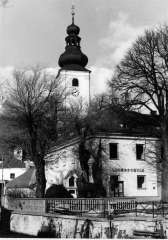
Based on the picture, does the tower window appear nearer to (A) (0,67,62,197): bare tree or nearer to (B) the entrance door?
(B) the entrance door

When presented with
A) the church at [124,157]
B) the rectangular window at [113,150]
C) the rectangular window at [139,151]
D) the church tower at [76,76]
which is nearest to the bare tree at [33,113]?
the church at [124,157]

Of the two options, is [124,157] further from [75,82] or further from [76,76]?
[75,82]

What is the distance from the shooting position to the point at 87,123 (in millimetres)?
30359

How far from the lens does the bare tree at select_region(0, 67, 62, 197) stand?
25.2 metres

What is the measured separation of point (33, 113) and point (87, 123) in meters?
6.00

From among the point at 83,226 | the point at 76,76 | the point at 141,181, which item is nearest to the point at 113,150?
the point at 141,181

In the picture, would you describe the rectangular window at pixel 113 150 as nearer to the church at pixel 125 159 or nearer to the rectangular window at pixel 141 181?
the church at pixel 125 159

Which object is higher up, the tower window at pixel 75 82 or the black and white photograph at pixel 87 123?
the tower window at pixel 75 82

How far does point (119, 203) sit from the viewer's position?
18.8 meters

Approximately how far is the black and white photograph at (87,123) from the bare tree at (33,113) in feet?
0.20

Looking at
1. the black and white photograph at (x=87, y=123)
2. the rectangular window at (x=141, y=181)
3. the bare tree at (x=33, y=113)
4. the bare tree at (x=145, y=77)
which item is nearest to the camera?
the black and white photograph at (x=87, y=123)

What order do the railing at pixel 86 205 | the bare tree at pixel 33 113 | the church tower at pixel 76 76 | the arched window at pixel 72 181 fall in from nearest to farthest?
the railing at pixel 86 205
the bare tree at pixel 33 113
the arched window at pixel 72 181
the church tower at pixel 76 76

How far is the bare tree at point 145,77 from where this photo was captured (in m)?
21.5

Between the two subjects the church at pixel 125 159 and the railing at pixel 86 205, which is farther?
the church at pixel 125 159
